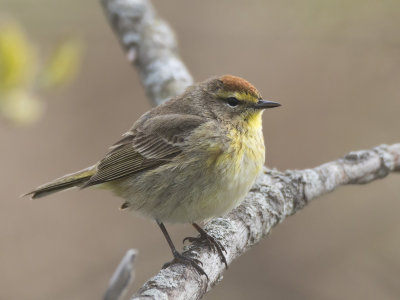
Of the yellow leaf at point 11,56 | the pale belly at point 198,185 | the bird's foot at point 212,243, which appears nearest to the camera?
Answer: the yellow leaf at point 11,56

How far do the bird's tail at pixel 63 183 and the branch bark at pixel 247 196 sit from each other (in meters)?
1.00

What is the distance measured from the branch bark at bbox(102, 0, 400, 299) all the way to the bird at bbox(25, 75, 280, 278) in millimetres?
129

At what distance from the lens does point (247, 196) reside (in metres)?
3.64

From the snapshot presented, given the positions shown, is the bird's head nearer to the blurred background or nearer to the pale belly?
the pale belly

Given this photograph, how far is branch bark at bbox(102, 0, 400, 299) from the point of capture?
2609mm

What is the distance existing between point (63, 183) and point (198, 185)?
1046 mm

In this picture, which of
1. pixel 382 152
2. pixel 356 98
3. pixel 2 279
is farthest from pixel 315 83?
pixel 2 279

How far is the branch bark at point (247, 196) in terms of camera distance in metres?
2.61

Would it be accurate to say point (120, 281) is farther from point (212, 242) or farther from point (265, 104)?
point (265, 104)

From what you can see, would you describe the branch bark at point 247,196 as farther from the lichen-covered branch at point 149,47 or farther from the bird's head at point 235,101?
the bird's head at point 235,101

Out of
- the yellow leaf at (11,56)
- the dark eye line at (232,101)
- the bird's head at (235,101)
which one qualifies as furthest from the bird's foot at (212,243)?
the yellow leaf at (11,56)

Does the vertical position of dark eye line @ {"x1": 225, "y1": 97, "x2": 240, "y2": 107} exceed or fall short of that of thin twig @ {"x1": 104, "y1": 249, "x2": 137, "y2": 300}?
it exceeds it

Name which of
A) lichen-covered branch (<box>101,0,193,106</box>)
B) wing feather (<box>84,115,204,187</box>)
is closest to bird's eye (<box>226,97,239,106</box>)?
wing feather (<box>84,115,204,187</box>)

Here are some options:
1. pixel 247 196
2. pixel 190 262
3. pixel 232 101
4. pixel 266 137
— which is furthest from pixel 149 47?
pixel 190 262
